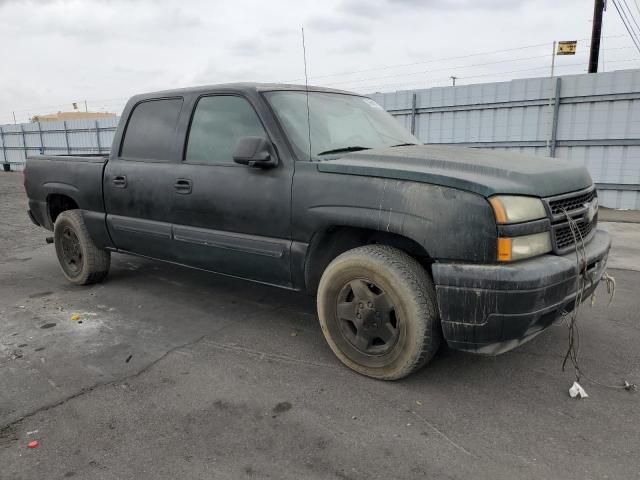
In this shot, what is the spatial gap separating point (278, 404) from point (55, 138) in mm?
26467

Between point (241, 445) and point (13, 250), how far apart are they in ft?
21.1

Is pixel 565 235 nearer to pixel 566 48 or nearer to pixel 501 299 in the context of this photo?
pixel 501 299

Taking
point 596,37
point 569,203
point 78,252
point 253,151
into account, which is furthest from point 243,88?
point 596,37

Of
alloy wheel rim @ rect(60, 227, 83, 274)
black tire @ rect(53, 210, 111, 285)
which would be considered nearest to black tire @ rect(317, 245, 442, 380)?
black tire @ rect(53, 210, 111, 285)

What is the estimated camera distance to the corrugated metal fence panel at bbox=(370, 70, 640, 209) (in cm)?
980

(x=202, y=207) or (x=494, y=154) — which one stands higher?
(x=494, y=154)

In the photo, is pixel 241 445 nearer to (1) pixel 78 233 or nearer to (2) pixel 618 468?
(2) pixel 618 468

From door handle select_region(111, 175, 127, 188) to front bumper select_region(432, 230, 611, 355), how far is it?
9.83 ft

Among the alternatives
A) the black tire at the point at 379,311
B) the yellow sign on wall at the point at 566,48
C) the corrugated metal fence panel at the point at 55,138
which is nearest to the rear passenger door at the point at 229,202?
the black tire at the point at 379,311

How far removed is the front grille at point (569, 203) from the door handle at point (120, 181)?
346 cm

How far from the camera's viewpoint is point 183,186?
3838 mm

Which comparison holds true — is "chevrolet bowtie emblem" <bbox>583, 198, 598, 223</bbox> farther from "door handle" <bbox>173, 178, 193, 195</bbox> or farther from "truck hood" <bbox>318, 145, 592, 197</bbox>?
"door handle" <bbox>173, 178, 193, 195</bbox>

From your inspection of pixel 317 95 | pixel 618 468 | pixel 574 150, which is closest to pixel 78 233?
pixel 317 95

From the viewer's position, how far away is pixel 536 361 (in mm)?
3230
